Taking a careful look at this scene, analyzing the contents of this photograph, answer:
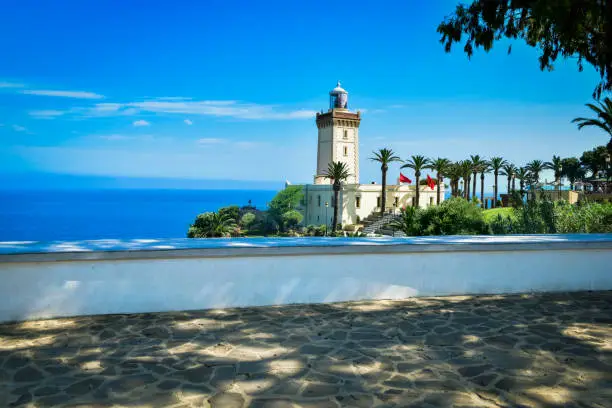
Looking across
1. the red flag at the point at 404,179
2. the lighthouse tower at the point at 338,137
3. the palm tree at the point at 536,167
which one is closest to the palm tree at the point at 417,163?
the red flag at the point at 404,179

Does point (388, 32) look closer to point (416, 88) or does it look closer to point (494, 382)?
point (416, 88)

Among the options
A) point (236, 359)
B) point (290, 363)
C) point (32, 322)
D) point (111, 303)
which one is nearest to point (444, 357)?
point (290, 363)

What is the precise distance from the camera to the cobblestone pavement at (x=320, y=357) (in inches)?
134

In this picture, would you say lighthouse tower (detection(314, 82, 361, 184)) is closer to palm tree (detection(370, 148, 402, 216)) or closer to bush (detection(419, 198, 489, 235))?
palm tree (detection(370, 148, 402, 216))

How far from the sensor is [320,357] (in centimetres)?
414

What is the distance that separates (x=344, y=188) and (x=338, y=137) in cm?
1084

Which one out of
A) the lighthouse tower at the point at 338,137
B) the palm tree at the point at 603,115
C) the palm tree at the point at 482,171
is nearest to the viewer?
the palm tree at the point at 603,115

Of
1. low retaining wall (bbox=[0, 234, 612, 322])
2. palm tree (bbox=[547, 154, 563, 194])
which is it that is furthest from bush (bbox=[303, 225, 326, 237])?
low retaining wall (bbox=[0, 234, 612, 322])

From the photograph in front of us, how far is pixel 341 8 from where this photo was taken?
551 feet

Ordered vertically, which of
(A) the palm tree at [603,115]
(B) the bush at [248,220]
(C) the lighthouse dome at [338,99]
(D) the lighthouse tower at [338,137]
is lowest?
(B) the bush at [248,220]

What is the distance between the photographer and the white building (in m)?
65.2

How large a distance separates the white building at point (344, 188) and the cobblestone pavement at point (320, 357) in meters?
59.3

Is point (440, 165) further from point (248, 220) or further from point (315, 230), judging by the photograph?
point (248, 220)

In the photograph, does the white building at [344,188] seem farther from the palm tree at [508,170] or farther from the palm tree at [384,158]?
the palm tree at [508,170]
